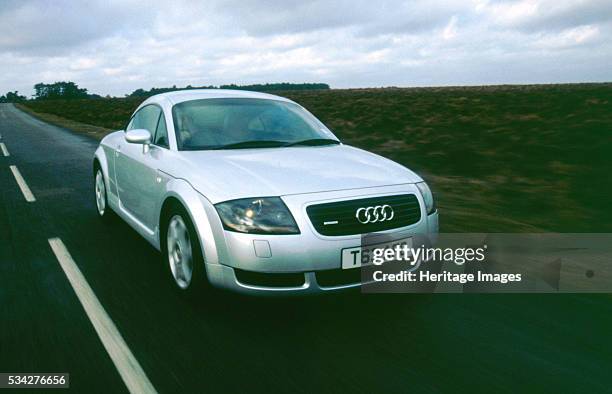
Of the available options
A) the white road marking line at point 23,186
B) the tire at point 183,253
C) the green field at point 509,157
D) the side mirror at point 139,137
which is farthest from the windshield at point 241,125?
the white road marking line at point 23,186

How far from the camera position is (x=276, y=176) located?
12.2 ft

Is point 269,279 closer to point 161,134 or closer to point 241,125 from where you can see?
point 241,125

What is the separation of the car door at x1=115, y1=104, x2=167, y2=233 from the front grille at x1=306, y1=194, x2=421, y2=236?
1.60m

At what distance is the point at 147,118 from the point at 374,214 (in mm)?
2918

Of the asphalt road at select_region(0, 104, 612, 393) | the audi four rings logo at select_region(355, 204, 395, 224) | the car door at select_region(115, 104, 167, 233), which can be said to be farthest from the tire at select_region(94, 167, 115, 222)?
the audi four rings logo at select_region(355, 204, 395, 224)

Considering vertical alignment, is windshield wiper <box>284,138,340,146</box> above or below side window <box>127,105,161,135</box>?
below

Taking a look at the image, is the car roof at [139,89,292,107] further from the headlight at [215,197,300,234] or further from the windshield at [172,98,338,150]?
the headlight at [215,197,300,234]

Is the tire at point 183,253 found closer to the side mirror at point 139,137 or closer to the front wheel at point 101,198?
the side mirror at point 139,137

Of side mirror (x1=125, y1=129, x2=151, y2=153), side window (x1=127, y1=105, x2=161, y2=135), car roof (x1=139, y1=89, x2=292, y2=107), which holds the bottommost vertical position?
side mirror (x1=125, y1=129, x2=151, y2=153)

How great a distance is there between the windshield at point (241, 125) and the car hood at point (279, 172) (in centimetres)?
19

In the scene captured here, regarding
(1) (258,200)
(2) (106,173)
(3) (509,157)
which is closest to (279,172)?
(1) (258,200)

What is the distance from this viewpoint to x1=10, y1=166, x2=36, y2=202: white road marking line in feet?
26.4

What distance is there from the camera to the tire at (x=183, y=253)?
365cm

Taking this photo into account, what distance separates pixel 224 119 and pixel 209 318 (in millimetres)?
1913
